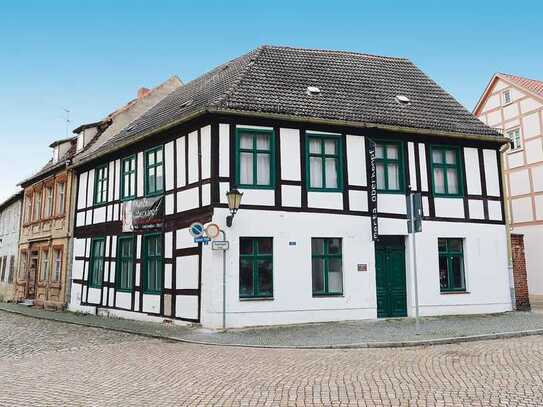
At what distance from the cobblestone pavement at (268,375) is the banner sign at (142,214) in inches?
206

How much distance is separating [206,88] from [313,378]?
1277 centimetres

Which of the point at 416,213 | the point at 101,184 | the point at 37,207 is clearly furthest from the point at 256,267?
the point at 37,207

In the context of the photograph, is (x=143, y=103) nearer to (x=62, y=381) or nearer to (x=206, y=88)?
(x=206, y=88)

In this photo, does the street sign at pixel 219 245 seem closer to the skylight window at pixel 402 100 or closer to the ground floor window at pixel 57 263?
the skylight window at pixel 402 100

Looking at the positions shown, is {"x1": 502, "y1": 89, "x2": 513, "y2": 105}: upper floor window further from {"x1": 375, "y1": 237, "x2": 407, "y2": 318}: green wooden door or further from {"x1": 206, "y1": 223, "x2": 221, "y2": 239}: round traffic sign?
{"x1": 206, "y1": 223, "x2": 221, "y2": 239}: round traffic sign

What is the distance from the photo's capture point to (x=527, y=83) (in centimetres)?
2598

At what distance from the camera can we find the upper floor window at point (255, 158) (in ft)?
46.2

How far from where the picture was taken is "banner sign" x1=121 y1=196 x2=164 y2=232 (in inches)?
621

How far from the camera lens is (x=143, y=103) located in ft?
75.8

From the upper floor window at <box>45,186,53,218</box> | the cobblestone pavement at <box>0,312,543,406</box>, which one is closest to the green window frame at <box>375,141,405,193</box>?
the cobblestone pavement at <box>0,312,543,406</box>

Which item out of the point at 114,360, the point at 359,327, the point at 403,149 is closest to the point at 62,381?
the point at 114,360

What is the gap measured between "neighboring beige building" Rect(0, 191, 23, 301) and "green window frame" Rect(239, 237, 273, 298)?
1980 cm

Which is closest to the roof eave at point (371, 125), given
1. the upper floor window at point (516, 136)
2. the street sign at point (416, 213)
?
the street sign at point (416, 213)

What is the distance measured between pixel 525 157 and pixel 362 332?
1748cm
